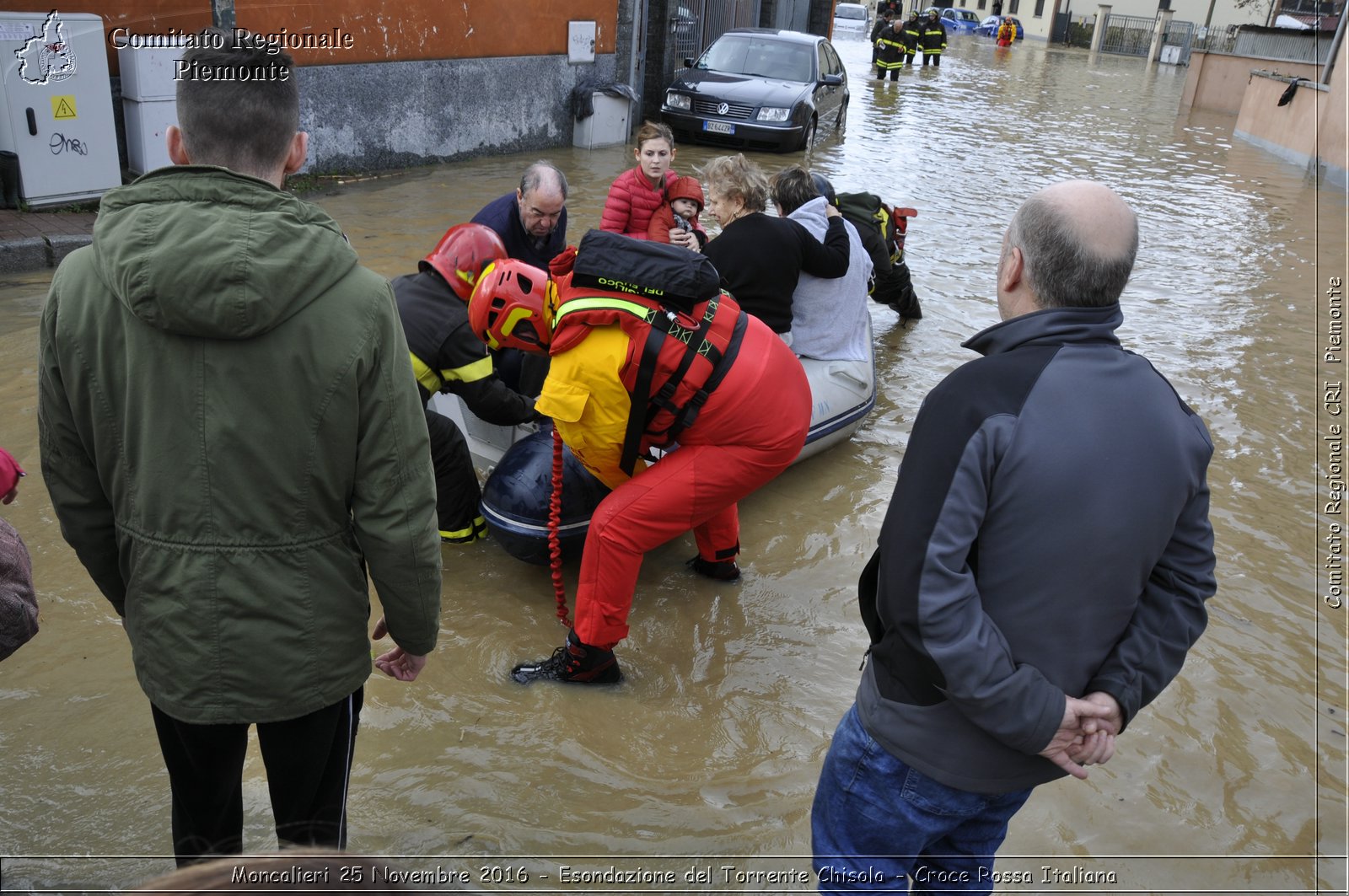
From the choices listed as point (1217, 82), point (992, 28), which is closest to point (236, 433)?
point (1217, 82)

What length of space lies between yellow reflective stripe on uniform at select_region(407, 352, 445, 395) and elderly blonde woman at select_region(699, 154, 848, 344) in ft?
5.32

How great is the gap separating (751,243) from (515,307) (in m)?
1.75

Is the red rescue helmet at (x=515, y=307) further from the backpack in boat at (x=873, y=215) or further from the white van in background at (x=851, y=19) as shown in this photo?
the white van in background at (x=851, y=19)

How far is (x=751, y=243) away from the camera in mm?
4953

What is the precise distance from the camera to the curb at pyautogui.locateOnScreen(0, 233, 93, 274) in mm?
7066

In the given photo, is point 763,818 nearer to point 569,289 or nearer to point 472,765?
point 472,765

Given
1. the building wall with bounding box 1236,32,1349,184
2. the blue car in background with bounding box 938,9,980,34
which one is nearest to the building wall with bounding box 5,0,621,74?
the building wall with bounding box 1236,32,1349,184

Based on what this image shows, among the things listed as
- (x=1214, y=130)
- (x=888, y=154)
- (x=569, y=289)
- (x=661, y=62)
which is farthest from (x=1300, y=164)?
(x=569, y=289)

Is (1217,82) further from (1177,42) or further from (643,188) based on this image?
(643,188)

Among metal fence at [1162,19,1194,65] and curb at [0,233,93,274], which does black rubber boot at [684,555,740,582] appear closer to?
curb at [0,233,93,274]

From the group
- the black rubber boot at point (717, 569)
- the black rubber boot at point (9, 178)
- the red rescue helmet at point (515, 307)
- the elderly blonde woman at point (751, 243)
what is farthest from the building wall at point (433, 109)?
the black rubber boot at point (717, 569)

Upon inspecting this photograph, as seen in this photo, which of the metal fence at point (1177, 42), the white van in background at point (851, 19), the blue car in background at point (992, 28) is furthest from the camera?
the blue car in background at point (992, 28)

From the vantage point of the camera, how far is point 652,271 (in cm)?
322

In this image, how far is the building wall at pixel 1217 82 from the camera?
23922 mm
